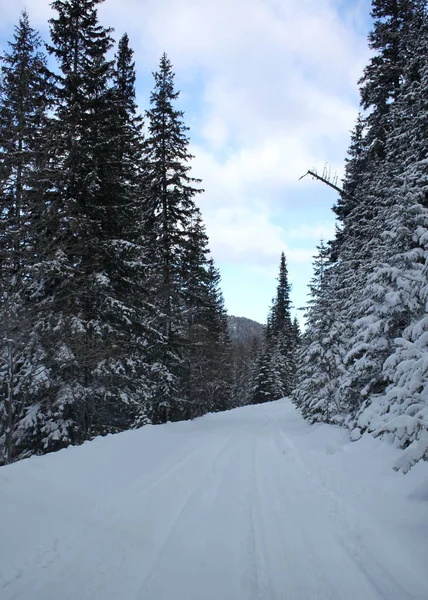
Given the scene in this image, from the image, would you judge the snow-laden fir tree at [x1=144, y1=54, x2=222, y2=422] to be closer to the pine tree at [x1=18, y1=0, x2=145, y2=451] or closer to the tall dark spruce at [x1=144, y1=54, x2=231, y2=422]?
the tall dark spruce at [x1=144, y1=54, x2=231, y2=422]

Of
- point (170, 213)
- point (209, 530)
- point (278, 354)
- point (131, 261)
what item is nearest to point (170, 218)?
point (170, 213)

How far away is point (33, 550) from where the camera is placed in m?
3.83

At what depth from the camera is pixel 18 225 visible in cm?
952

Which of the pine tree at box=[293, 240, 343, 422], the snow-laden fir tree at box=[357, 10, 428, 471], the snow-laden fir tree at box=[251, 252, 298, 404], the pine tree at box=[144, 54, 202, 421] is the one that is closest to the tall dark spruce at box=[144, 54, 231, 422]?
the pine tree at box=[144, 54, 202, 421]

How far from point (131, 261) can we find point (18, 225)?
384 cm

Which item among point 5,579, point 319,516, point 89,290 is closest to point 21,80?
point 89,290

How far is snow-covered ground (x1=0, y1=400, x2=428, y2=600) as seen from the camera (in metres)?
3.32

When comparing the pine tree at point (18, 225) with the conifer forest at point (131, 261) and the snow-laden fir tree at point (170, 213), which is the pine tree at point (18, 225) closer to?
the conifer forest at point (131, 261)

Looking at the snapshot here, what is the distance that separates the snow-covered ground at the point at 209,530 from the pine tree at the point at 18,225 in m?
2.27

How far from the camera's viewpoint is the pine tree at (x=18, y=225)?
7.47 meters

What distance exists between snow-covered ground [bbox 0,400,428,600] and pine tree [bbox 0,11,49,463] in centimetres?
227

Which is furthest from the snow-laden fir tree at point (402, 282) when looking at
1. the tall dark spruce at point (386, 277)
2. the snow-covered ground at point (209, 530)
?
the snow-covered ground at point (209, 530)

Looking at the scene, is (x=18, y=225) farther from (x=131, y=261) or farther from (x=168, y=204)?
(x=168, y=204)

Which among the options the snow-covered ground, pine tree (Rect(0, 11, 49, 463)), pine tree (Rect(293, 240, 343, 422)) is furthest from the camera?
pine tree (Rect(293, 240, 343, 422))
